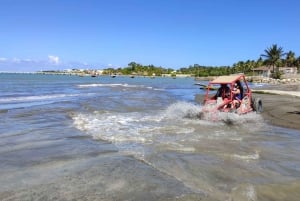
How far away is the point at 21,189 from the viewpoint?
251 inches

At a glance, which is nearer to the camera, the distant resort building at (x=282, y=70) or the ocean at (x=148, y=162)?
the ocean at (x=148, y=162)

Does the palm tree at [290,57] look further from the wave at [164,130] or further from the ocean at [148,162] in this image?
the ocean at [148,162]

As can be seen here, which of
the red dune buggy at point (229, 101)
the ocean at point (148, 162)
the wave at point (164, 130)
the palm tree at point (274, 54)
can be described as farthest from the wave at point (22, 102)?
the palm tree at point (274, 54)

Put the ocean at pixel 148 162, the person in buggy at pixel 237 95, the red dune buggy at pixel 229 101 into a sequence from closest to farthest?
the ocean at pixel 148 162
the red dune buggy at pixel 229 101
the person in buggy at pixel 237 95

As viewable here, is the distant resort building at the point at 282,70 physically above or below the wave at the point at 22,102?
below

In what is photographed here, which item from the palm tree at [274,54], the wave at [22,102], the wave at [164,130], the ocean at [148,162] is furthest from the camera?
the palm tree at [274,54]

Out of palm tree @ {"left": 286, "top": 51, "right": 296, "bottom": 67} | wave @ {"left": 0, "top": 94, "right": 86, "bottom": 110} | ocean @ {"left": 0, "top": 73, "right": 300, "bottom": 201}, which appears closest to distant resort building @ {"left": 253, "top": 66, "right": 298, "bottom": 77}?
palm tree @ {"left": 286, "top": 51, "right": 296, "bottom": 67}

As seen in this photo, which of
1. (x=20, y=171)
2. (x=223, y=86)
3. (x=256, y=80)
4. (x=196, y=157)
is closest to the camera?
(x=20, y=171)

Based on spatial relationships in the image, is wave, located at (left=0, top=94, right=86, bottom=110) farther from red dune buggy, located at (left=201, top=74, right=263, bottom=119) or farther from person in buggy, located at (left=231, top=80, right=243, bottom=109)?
person in buggy, located at (left=231, top=80, right=243, bottom=109)

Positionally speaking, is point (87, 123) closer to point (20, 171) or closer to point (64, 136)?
point (64, 136)

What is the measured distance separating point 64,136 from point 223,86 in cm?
817

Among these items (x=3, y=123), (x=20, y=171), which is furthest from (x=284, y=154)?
(x=3, y=123)

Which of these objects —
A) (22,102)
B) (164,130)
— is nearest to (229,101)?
(164,130)

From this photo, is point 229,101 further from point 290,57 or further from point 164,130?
point 290,57
